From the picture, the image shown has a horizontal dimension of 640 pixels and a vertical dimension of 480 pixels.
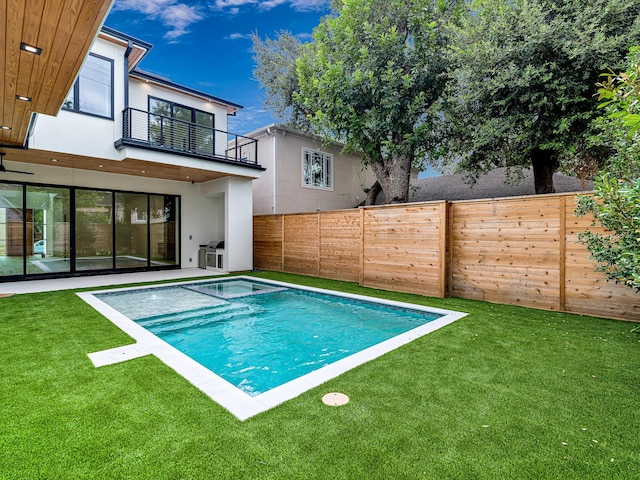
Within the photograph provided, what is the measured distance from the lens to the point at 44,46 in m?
3.57

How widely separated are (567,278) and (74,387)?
740 cm

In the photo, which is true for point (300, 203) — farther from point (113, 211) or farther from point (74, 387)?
point (74, 387)

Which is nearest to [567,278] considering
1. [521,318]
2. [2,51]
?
[521,318]

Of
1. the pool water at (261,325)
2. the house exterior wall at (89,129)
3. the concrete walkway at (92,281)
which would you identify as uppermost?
the house exterior wall at (89,129)

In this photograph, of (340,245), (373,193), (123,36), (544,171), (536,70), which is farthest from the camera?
(373,193)

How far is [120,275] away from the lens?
1061cm

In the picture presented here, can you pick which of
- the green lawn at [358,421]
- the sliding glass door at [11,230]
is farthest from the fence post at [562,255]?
the sliding glass door at [11,230]

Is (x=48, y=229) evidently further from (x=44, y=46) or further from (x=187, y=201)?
(x=44, y=46)

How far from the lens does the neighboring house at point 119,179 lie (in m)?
8.70

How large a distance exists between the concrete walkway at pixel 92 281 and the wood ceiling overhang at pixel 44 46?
4.61 meters

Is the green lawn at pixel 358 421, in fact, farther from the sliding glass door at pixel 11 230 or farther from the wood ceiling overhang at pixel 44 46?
the sliding glass door at pixel 11 230

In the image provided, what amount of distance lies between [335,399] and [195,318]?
12.8 feet

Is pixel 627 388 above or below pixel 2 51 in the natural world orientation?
below

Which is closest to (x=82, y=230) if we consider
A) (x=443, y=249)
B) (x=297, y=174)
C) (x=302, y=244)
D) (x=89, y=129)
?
(x=89, y=129)
